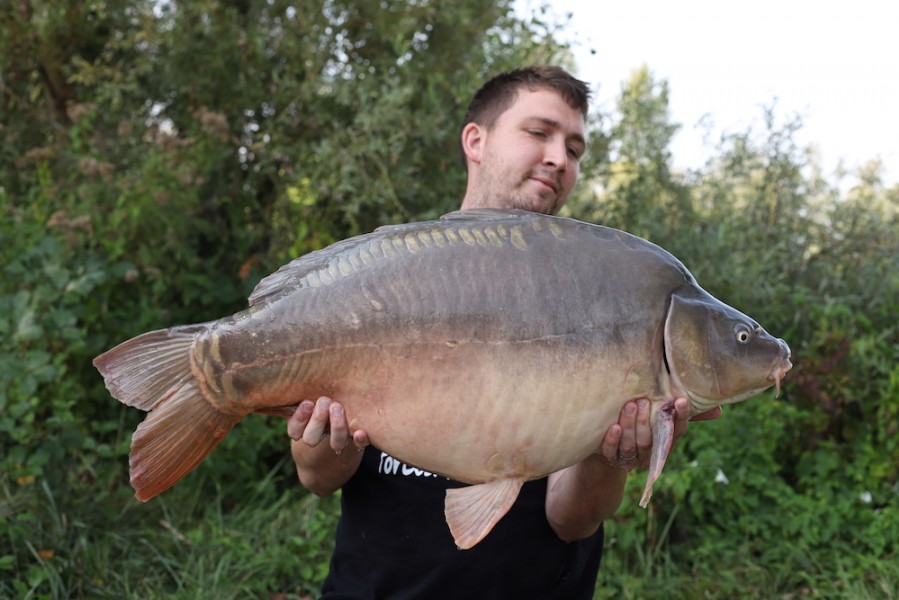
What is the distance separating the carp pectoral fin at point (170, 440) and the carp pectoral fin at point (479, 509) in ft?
1.43

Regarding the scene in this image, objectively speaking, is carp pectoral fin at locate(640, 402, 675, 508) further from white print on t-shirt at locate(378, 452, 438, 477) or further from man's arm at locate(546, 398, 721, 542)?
white print on t-shirt at locate(378, 452, 438, 477)

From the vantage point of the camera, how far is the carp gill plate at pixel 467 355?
149 cm

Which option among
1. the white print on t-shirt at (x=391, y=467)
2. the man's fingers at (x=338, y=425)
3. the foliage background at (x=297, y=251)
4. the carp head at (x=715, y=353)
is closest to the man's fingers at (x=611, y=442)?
the carp head at (x=715, y=353)

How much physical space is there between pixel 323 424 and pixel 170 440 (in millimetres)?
265

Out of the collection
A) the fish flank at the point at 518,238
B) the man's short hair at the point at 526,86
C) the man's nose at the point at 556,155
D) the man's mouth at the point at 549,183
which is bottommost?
the fish flank at the point at 518,238

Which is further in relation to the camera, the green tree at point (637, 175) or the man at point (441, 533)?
the green tree at point (637, 175)

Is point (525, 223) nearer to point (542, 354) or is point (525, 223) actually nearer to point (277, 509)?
point (542, 354)

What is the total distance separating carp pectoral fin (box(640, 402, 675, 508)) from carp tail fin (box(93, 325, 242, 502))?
0.75 m

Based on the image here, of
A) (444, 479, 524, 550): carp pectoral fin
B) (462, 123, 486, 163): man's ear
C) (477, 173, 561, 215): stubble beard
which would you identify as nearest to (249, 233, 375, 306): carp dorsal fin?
(444, 479, 524, 550): carp pectoral fin

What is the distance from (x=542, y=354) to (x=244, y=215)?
11.3 feet

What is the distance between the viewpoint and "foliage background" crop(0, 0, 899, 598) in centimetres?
337

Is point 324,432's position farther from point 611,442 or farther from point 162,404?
point 611,442

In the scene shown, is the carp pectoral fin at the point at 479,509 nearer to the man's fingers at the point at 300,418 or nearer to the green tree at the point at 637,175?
the man's fingers at the point at 300,418

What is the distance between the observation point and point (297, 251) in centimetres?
424
